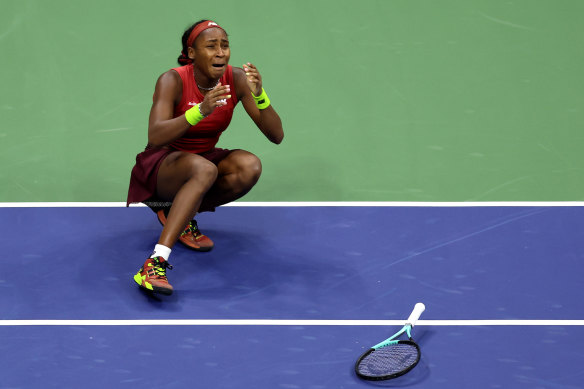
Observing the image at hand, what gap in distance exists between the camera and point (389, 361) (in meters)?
3.99

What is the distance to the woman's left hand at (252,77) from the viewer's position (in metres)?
4.56

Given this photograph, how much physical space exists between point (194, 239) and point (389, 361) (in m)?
1.59

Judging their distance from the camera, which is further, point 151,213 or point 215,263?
point 151,213

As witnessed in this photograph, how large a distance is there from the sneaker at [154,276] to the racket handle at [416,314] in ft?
3.89

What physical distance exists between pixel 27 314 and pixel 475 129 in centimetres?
334

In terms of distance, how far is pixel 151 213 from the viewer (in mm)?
5621

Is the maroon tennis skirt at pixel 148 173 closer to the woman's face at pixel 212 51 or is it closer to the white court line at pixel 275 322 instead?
the woman's face at pixel 212 51

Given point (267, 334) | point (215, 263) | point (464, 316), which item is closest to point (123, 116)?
point (215, 263)

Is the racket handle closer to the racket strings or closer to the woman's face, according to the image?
the racket strings

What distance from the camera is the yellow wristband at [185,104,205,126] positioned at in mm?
4516

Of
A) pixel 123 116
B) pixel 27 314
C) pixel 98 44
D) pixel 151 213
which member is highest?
pixel 98 44

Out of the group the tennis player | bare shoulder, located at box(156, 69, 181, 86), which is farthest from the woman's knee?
bare shoulder, located at box(156, 69, 181, 86)

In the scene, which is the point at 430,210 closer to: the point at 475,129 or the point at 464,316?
the point at 475,129

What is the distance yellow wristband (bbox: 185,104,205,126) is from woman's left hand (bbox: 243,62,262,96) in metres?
0.30
